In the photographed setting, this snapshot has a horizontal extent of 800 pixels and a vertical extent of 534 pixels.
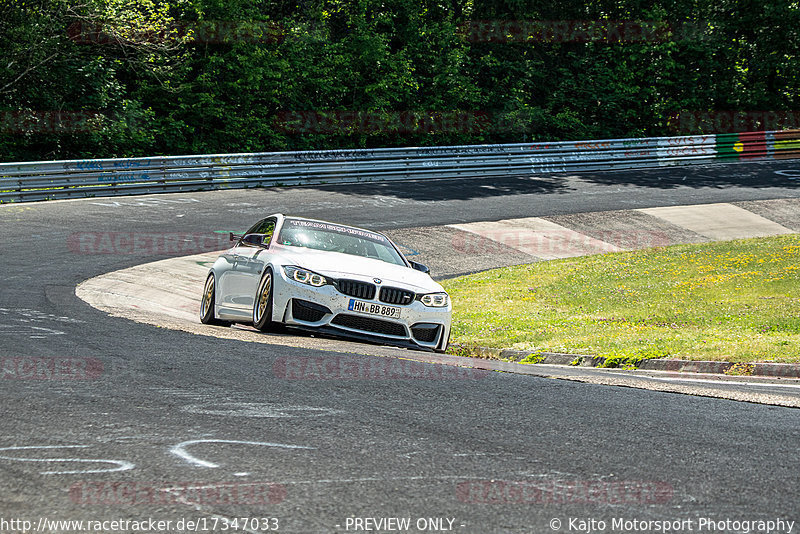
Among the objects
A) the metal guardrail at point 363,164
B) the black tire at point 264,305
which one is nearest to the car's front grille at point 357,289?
the black tire at point 264,305

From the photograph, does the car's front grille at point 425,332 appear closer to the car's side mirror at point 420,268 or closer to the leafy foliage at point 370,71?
the car's side mirror at point 420,268

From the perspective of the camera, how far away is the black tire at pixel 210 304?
12310mm

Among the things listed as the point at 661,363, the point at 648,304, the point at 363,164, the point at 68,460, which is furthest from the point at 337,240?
the point at 363,164

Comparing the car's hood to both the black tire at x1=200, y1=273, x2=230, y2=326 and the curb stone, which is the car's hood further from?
the curb stone

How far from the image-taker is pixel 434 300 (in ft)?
35.9

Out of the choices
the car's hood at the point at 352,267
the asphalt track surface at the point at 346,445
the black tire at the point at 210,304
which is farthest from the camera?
the black tire at the point at 210,304

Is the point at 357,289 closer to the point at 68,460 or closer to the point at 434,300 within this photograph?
the point at 434,300

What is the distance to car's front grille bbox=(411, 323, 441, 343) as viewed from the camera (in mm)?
10781

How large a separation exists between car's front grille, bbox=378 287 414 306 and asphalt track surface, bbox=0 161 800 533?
172 centimetres

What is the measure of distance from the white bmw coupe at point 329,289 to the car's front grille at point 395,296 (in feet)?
0.04

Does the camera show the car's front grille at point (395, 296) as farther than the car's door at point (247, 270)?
No

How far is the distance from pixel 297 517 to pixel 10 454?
179 cm

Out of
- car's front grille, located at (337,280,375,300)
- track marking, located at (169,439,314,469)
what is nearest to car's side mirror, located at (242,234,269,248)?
car's front grille, located at (337,280,375,300)

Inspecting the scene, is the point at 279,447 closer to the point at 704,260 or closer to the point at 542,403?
the point at 542,403
